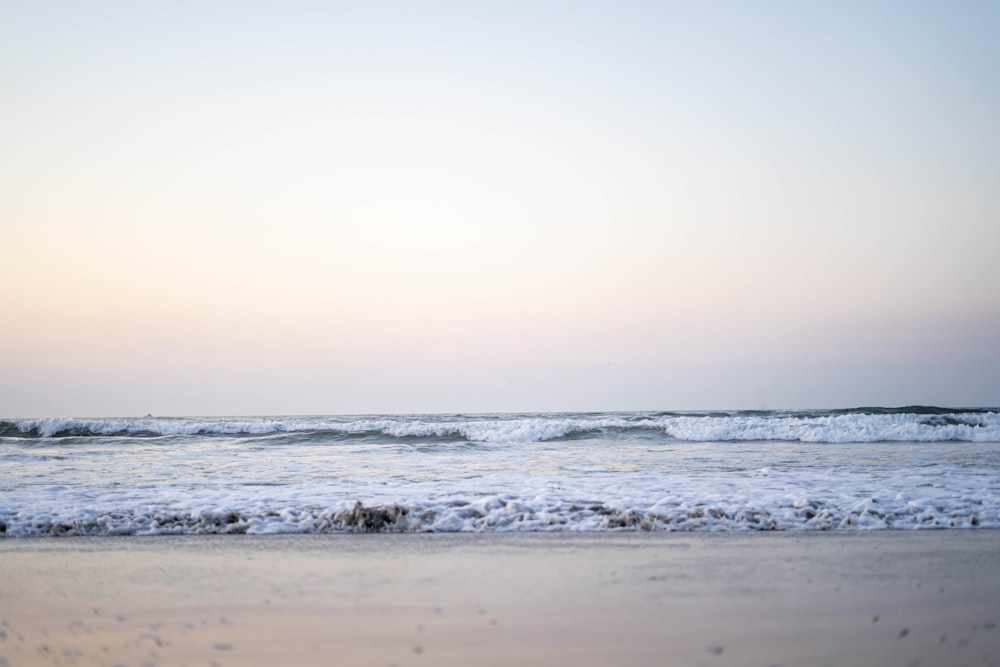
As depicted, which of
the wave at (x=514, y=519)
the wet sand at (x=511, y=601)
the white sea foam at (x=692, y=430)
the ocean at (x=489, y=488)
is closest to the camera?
the wet sand at (x=511, y=601)

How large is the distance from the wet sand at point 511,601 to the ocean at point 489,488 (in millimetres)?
800

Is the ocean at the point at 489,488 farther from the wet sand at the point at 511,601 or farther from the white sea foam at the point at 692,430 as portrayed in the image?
the white sea foam at the point at 692,430

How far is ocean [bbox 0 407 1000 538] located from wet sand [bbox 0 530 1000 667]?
80 centimetres

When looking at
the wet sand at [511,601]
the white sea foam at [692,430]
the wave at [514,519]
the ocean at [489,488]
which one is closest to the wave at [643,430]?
the white sea foam at [692,430]

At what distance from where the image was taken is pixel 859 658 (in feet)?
11.4

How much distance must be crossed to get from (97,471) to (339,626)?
11.4m

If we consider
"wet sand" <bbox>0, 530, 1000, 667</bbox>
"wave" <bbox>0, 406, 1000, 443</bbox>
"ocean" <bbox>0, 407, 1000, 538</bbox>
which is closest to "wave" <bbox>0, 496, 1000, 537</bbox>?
"ocean" <bbox>0, 407, 1000, 538</bbox>

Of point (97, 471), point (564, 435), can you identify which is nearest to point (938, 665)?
point (97, 471)

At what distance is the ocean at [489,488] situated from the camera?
25.7 ft

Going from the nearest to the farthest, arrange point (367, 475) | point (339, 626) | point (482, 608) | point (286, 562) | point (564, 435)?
point (339, 626) < point (482, 608) < point (286, 562) < point (367, 475) < point (564, 435)

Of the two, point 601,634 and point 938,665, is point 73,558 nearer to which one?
point 601,634

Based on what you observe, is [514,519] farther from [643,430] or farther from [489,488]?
[643,430]

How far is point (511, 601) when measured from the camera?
4.64m

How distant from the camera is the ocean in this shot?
308 inches
